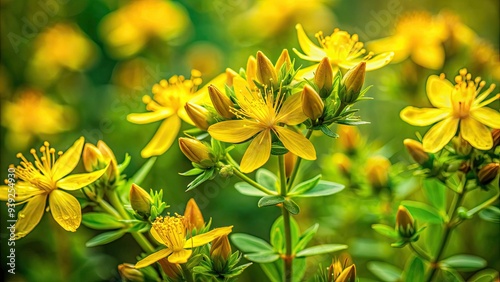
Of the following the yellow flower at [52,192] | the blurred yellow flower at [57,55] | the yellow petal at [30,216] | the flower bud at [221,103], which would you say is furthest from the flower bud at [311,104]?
the blurred yellow flower at [57,55]

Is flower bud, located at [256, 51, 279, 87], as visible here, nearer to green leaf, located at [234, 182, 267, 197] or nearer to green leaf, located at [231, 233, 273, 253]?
green leaf, located at [234, 182, 267, 197]

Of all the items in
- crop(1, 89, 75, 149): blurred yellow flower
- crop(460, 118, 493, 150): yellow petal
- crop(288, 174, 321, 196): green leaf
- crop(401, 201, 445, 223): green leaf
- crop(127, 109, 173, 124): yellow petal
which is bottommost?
crop(1, 89, 75, 149): blurred yellow flower

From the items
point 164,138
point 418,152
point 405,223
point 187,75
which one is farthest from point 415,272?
point 187,75

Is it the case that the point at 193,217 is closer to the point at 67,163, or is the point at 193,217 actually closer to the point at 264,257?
the point at 264,257

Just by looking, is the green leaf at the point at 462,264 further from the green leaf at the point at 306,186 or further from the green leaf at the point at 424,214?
the green leaf at the point at 306,186

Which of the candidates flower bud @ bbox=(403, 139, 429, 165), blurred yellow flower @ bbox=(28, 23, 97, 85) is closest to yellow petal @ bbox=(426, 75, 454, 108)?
flower bud @ bbox=(403, 139, 429, 165)

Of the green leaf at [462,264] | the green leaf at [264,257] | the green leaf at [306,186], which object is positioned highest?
the green leaf at [306,186]
